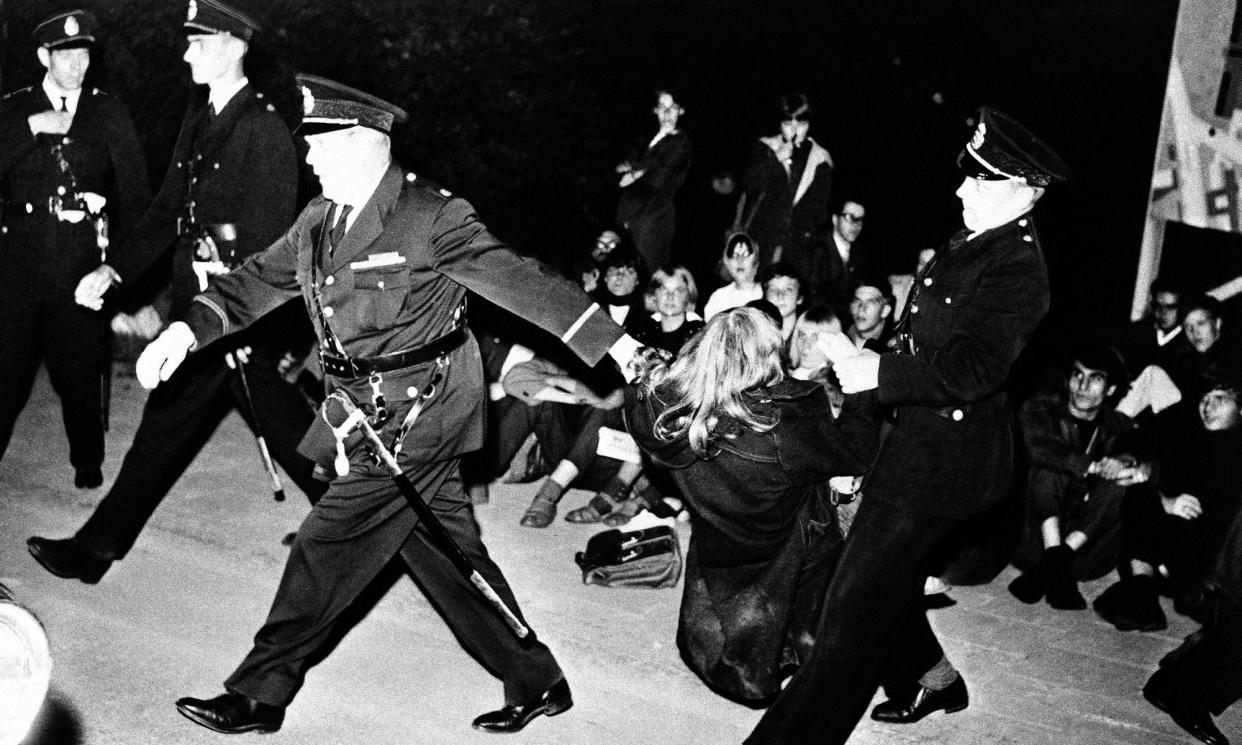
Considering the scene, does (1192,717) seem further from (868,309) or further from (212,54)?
(212,54)

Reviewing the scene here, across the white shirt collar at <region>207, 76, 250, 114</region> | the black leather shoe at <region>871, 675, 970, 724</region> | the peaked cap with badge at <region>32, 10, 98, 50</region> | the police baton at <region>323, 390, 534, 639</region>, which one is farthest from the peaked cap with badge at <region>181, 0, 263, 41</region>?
the black leather shoe at <region>871, 675, 970, 724</region>

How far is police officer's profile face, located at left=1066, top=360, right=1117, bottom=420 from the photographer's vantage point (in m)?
6.64

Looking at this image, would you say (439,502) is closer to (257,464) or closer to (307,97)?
(307,97)

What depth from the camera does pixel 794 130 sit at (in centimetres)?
908

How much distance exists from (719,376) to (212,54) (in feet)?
8.59

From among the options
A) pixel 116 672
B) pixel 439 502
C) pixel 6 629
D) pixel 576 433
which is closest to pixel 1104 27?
pixel 576 433

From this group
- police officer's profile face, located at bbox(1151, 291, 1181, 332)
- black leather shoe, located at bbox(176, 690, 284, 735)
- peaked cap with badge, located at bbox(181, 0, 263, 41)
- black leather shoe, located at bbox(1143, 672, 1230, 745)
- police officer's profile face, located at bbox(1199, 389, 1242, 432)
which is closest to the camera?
black leather shoe, located at bbox(176, 690, 284, 735)

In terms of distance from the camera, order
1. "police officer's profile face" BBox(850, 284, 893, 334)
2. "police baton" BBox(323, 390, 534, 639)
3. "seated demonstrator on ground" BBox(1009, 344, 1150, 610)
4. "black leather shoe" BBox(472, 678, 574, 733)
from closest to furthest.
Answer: "police baton" BBox(323, 390, 534, 639) → "black leather shoe" BBox(472, 678, 574, 733) → "seated demonstrator on ground" BBox(1009, 344, 1150, 610) → "police officer's profile face" BBox(850, 284, 893, 334)

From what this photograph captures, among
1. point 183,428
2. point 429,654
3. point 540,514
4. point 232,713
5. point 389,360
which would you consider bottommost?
point 540,514

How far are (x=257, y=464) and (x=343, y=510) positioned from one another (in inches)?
125

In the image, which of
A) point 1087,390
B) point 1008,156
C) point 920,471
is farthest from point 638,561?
point 1008,156

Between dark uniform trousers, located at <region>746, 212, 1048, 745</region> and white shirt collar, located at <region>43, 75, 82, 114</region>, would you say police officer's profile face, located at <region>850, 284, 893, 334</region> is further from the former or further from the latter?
white shirt collar, located at <region>43, 75, 82, 114</region>

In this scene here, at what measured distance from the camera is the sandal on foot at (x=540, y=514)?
6.91 metres

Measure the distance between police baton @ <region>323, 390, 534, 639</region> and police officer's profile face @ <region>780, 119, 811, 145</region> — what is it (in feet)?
16.9
